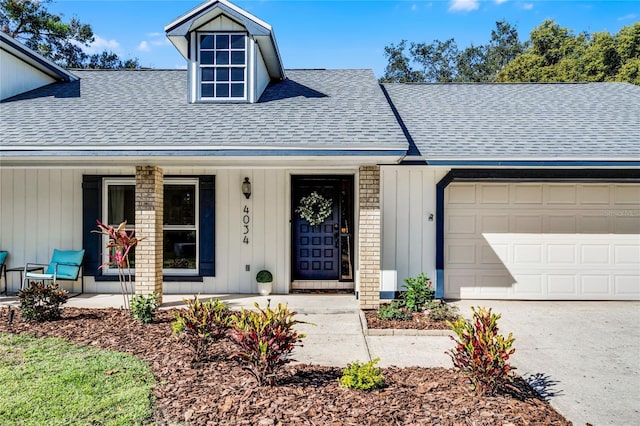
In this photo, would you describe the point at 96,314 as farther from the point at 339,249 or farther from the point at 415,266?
the point at 415,266

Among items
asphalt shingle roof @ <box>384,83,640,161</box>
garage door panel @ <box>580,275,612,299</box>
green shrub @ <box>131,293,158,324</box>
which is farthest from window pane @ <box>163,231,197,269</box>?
garage door panel @ <box>580,275,612,299</box>

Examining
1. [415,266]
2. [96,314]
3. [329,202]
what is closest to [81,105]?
[96,314]

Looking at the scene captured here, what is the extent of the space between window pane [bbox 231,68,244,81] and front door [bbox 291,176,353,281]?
230 centimetres

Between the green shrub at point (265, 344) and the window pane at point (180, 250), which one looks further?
the window pane at point (180, 250)

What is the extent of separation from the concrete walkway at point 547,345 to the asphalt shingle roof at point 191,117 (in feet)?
9.02

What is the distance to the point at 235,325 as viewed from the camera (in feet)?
13.5

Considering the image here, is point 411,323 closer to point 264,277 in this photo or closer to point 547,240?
point 264,277

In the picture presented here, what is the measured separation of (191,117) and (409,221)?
4.41 meters

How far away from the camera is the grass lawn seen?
335 cm

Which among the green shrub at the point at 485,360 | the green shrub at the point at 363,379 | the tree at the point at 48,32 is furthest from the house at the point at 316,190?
the tree at the point at 48,32

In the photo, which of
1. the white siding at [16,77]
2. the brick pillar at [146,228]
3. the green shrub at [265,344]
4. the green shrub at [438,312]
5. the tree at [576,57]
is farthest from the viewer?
the tree at [576,57]

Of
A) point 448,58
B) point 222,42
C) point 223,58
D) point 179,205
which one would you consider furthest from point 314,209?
point 448,58

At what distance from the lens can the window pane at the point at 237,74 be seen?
27.9 ft

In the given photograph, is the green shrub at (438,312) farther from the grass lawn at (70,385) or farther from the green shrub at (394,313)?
the grass lawn at (70,385)
